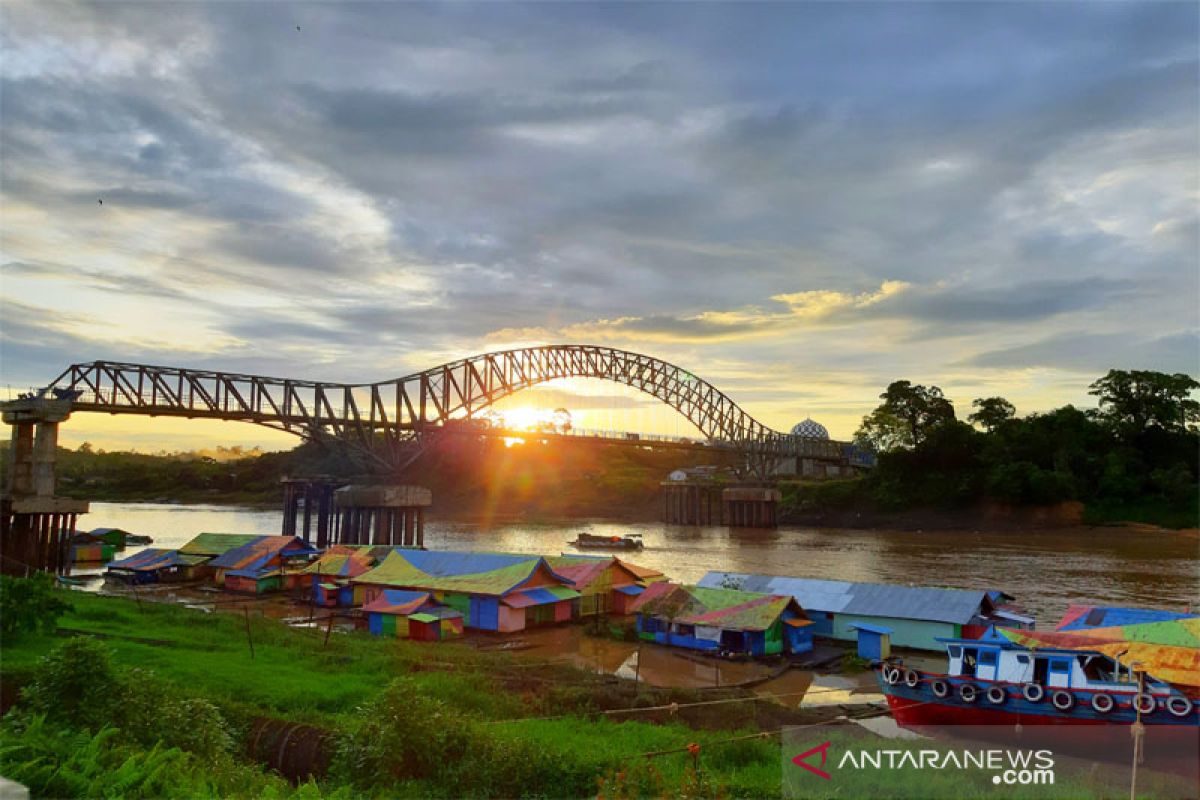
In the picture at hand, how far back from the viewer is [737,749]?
1588cm

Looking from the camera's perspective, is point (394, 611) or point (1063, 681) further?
point (394, 611)

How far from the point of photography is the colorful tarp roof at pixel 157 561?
47750 mm

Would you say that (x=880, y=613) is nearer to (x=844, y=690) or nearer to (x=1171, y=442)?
(x=844, y=690)

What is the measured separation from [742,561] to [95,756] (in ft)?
187

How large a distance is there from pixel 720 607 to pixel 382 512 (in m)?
42.7

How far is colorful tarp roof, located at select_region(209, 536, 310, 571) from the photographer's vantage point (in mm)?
45656

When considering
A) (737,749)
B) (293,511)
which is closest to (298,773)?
(737,749)

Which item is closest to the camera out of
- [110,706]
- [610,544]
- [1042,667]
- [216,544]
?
[110,706]

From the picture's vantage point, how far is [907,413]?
110125 millimetres

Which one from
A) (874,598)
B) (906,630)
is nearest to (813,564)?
(874,598)

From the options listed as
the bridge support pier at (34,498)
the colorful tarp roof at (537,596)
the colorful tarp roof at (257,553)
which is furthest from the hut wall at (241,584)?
the colorful tarp roof at (537,596)

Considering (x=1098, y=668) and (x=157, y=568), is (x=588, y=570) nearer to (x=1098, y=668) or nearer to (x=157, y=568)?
(x=1098, y=668)

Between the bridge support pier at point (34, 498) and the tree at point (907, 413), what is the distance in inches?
3470

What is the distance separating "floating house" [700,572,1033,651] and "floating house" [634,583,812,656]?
160cm
